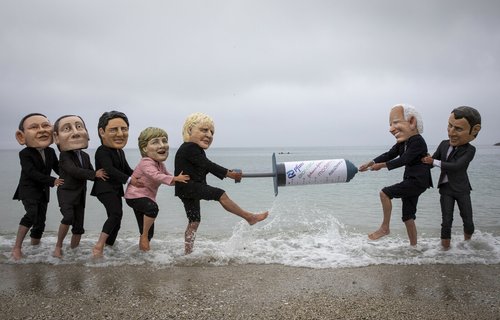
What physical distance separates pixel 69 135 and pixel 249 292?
3361mm

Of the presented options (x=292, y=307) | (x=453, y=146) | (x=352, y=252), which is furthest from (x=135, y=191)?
(x=453, y=146)

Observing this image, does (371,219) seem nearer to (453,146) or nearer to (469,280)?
(453,146)

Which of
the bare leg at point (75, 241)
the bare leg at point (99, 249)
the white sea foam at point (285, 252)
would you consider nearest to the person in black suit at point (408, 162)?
the white sea foam at point (285, 252)

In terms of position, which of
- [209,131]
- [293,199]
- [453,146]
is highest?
[209,131]

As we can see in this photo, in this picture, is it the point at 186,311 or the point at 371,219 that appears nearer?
the point at 186,311

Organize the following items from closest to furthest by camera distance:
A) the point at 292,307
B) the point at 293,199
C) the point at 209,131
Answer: the point at 292,307, the point at 209,131, the point at 293,199

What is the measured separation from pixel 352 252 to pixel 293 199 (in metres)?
7.76

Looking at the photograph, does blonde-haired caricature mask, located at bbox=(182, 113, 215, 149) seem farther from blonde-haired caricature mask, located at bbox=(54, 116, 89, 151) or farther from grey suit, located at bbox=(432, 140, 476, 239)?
grey suit, located at bbox=(432, 140, 476, 239)

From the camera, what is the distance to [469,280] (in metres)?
4.18

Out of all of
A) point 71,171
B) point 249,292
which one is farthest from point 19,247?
point 249,292

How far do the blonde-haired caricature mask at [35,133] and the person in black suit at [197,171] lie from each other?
1.99m

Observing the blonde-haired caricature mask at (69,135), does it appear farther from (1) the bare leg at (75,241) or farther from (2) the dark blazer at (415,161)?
(2) the dark blazer at (415,161)

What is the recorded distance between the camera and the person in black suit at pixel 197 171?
5.05 m

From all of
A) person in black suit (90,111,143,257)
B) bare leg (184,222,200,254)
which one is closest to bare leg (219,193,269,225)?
bare leg (184,222,200,254)
